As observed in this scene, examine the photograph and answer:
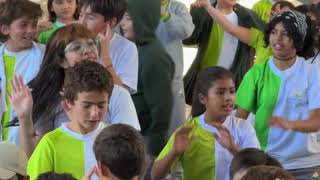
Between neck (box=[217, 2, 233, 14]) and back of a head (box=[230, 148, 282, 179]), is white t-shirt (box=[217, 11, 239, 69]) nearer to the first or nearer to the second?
neck (box=[217, 2, 233, 14])

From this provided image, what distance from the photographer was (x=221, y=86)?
380 centimetres

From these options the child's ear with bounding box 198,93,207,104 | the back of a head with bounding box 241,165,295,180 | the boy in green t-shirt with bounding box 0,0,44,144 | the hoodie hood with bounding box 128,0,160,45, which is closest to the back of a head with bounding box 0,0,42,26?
the boy in green t-shirt with bounding box 0,0,44,144

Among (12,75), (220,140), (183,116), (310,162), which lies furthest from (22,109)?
(183,116)

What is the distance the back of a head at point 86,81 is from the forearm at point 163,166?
44 centimetres

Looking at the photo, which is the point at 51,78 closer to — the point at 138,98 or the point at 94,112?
the point at 94,112

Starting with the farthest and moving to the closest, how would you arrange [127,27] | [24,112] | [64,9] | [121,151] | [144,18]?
1. [64,9]
2. [127,27]
3. [144,18]
4. [24,112]
5. [121,151]

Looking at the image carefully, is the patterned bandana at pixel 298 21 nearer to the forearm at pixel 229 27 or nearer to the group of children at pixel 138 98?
the group of children at pixel 138 98

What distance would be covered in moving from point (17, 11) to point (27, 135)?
90 centimetres

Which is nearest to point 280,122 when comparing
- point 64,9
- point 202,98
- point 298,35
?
→ point 202,98

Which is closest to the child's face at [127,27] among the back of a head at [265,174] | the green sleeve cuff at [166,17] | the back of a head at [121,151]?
the green sleeve cuff at [166,17]

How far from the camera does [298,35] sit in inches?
158

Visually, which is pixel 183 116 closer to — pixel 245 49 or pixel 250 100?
pixel 245 49

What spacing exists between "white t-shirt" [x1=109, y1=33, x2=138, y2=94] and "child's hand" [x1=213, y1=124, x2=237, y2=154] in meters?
0.68

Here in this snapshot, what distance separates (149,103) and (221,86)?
846 mm
